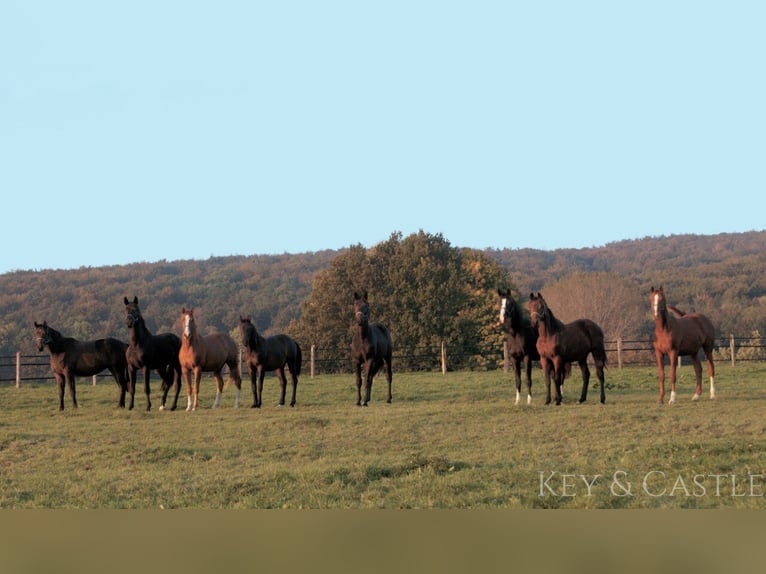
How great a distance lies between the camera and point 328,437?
48.5 feet

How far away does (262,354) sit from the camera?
21.1 metres

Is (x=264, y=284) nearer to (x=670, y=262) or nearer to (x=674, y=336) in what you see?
(x=670, y=262)

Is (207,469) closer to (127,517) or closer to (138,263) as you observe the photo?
(127,517)

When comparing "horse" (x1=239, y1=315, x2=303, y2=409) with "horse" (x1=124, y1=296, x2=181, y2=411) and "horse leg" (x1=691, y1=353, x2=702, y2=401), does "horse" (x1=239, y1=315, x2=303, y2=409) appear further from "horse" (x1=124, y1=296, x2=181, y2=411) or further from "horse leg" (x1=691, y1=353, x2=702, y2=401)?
"horse leg" (x1=691, y1=353, x2=702, y2=401)

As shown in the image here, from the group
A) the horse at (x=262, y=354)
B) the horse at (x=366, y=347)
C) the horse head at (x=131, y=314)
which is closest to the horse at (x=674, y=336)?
the horse at (x=366, y=347)

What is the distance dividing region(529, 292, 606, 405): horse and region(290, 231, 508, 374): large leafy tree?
Answer: 883 inches

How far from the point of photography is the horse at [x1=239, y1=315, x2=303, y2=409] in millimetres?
20750

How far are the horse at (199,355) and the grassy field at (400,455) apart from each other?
0.88 metres

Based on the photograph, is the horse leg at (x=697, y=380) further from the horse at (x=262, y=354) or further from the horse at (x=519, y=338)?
the horse at (x=262, y=354)

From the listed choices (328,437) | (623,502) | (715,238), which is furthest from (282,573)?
(715,238)

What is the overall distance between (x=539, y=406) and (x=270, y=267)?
93.3 m

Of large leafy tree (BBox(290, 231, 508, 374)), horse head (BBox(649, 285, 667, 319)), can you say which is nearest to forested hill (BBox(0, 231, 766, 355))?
large leafy tree (BBox(290, 231, 508, 374))

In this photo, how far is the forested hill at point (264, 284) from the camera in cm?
7112

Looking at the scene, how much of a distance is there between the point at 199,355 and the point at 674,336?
408 inches
